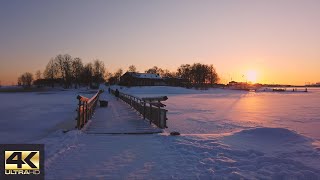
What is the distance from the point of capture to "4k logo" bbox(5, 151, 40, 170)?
5699mm

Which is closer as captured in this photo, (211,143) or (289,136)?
(211,143)

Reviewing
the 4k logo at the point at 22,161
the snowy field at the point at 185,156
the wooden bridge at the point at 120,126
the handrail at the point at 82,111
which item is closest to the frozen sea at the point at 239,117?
the wooden bridge at the point at 120,126

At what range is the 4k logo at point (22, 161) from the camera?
5.70m

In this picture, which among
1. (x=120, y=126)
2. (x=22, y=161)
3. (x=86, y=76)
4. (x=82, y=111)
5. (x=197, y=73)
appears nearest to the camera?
(x=22, y=161)

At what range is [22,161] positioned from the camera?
5.79 m

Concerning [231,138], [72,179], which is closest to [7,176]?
[72,179]

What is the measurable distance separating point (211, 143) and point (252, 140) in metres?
1.50

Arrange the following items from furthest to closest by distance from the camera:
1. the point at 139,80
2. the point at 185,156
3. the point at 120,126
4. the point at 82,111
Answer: the point at 139,80 < the point at 120,126 < the point at 82,111 < the point at 185,156

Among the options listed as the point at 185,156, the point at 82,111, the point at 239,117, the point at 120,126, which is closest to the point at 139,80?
the point at 239,117

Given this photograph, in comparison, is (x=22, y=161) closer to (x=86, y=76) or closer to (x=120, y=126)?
(x=120, y=126)

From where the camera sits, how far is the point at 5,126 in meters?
15.5

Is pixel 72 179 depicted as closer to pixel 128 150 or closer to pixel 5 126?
pixel 128 150

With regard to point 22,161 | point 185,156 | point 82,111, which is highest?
point 82,111

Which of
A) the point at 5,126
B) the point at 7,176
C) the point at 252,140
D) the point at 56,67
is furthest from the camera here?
the point at 56,67
